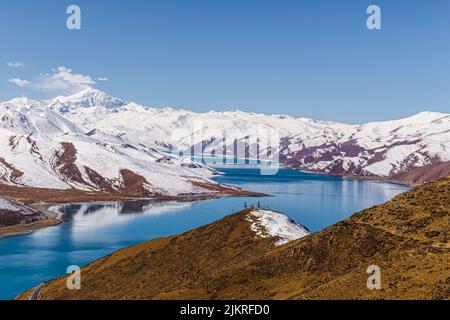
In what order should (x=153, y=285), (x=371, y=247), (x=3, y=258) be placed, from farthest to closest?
(x=3, y=258) → (x=153, y=285) → (x=371, y=247)

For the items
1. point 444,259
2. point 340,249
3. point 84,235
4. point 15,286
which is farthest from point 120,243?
point 444,259

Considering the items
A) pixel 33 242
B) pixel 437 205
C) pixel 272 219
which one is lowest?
pixel 33 242

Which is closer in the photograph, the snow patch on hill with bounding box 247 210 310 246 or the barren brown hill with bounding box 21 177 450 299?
the barren brown hill with bounding box 21 177 450 299

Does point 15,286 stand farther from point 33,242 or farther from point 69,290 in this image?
point 33,242

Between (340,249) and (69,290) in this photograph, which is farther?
(69,290)

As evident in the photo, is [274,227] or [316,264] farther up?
[316,264]

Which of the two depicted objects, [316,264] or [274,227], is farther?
[274,227]

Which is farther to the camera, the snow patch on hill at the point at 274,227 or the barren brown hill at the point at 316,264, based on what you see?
the snow patch on hill at the point at 274,227
